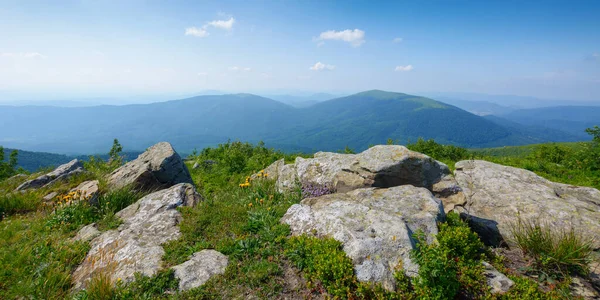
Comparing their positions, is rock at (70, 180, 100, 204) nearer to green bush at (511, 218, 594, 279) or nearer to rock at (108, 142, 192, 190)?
rock at (108, 142, 192, 190)

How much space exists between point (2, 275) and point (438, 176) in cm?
1196

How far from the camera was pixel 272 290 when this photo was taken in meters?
4.82

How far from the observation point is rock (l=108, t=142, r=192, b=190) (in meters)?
11.1

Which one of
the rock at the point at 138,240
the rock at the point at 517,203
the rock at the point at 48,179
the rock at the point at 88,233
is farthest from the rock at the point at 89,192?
the rock at the point at 517,203

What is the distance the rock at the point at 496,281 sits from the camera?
4.54m

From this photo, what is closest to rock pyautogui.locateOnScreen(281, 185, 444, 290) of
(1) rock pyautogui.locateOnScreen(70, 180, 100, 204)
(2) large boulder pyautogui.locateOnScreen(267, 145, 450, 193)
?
(2) large boulder pyautogui.locateOnScreen(267, 145, 450, 193)

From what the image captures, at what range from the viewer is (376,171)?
852 cm

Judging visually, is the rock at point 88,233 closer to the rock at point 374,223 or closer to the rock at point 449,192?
the rock at point 374,223

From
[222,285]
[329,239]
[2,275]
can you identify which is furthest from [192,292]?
[2,275]

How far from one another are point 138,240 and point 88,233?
6.26 feet

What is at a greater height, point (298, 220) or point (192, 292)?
point (298, 220)

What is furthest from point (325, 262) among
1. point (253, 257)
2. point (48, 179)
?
point (48, 179)

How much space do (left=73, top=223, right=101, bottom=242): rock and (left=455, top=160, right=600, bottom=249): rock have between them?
10249mm

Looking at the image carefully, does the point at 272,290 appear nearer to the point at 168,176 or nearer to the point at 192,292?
the point at 192,292
